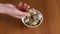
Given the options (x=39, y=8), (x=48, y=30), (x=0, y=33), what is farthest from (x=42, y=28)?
(x=0, y=33)

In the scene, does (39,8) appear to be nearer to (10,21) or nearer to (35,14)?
(35,14)

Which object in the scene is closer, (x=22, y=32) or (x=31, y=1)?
(x=22, y=32)

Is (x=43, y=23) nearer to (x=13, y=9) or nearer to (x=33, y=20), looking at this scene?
(x=33, y=20)

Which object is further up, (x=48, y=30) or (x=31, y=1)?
(x=31, y=1)

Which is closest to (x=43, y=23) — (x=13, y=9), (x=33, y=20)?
(x=33, y=20)

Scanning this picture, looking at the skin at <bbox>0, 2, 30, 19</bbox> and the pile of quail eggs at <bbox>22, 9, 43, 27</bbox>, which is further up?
the skin at <bbox>0, 2, 30, 19</bbox>

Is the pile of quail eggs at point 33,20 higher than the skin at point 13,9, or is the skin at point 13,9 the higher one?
the skin at point 13,9
